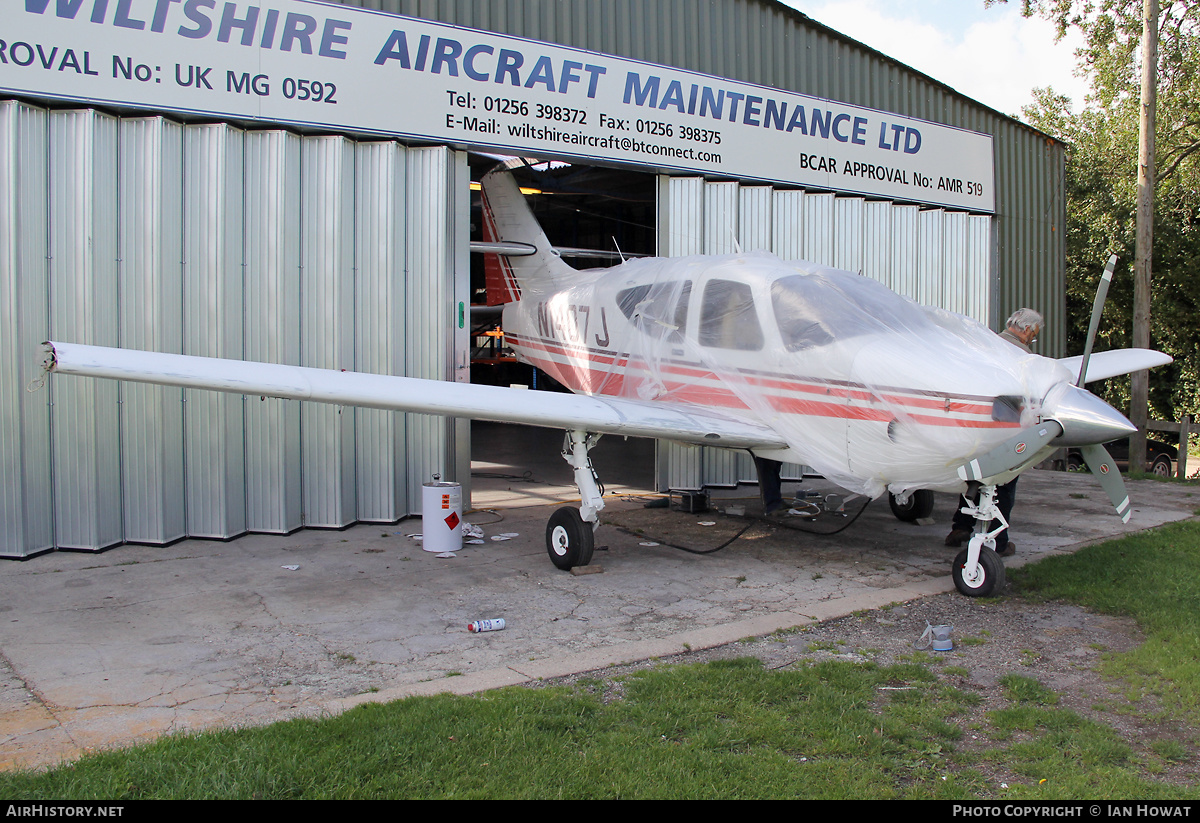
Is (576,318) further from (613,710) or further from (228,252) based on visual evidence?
(613,710)

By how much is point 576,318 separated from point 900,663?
18.0 feet

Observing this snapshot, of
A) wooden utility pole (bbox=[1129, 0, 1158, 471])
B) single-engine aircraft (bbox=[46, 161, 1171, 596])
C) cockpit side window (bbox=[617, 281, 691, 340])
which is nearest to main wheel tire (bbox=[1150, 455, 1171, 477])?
wooden utility pole (bbox=[1129, 0, 1158, 471])

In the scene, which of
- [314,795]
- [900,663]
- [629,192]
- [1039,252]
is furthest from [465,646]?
[1039,252]

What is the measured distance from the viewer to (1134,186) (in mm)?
23734

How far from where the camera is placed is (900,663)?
181 inches

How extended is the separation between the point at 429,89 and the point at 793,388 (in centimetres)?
485

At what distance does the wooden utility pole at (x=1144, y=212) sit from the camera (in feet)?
44.1

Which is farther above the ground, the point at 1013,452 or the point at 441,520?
the point at 1013,452

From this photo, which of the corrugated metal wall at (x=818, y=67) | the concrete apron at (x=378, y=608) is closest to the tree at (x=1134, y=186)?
the corrugated metal wall at (x=818, y=67)

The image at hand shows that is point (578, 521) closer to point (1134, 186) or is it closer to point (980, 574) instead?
point (980, 574)

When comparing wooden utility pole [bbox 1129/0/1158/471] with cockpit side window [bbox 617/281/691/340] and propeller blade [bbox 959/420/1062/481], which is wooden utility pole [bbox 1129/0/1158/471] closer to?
cockpit side window [bbox 617/281/691/340]

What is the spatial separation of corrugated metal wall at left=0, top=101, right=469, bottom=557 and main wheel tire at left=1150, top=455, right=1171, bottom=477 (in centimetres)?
1590

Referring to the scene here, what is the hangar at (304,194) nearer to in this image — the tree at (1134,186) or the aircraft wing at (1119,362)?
the aircraft wing at (1119,362)

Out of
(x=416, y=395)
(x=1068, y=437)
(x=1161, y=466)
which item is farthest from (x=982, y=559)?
(x=1161, y=466)
